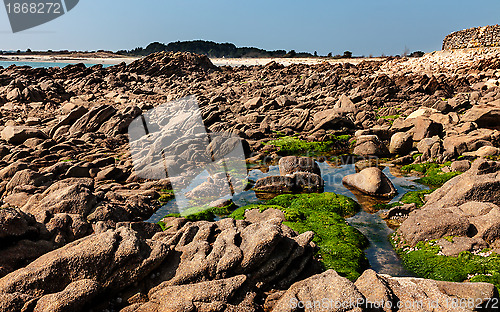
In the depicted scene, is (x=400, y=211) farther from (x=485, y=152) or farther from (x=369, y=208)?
(x=485, y=152)

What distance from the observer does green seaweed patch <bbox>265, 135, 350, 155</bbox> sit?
27609 mm

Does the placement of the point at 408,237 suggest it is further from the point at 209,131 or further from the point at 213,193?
the point at 209,131

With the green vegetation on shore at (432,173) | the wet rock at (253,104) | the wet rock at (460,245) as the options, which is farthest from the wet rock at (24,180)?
the wet rock at (253,104)

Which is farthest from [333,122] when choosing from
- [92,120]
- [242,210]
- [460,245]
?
[92,120]

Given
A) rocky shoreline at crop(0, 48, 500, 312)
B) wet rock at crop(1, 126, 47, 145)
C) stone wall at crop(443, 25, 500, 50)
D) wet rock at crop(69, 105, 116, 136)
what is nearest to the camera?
rocky shoreline at crop(0, 48, 500, 312)

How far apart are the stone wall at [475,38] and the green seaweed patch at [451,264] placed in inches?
2391

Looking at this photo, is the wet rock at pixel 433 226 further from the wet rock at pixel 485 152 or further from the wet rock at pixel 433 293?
the wet rock at pixel 485 152

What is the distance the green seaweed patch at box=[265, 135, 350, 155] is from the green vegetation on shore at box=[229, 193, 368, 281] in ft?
31.3

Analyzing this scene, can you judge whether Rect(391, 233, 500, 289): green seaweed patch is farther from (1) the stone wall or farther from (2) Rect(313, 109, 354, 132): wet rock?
(1) the stone wall

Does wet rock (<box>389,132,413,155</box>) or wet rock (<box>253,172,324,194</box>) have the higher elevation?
wet rock (<box>389,132,413,155</box>)

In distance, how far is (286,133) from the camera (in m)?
31.7

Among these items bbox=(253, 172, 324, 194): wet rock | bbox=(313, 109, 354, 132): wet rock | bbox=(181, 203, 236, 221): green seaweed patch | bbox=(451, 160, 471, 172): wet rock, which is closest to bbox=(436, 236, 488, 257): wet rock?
bbox=(253, 172, 324, 194): wet rock

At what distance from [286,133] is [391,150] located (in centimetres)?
978

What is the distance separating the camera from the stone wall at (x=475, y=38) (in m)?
58.8
